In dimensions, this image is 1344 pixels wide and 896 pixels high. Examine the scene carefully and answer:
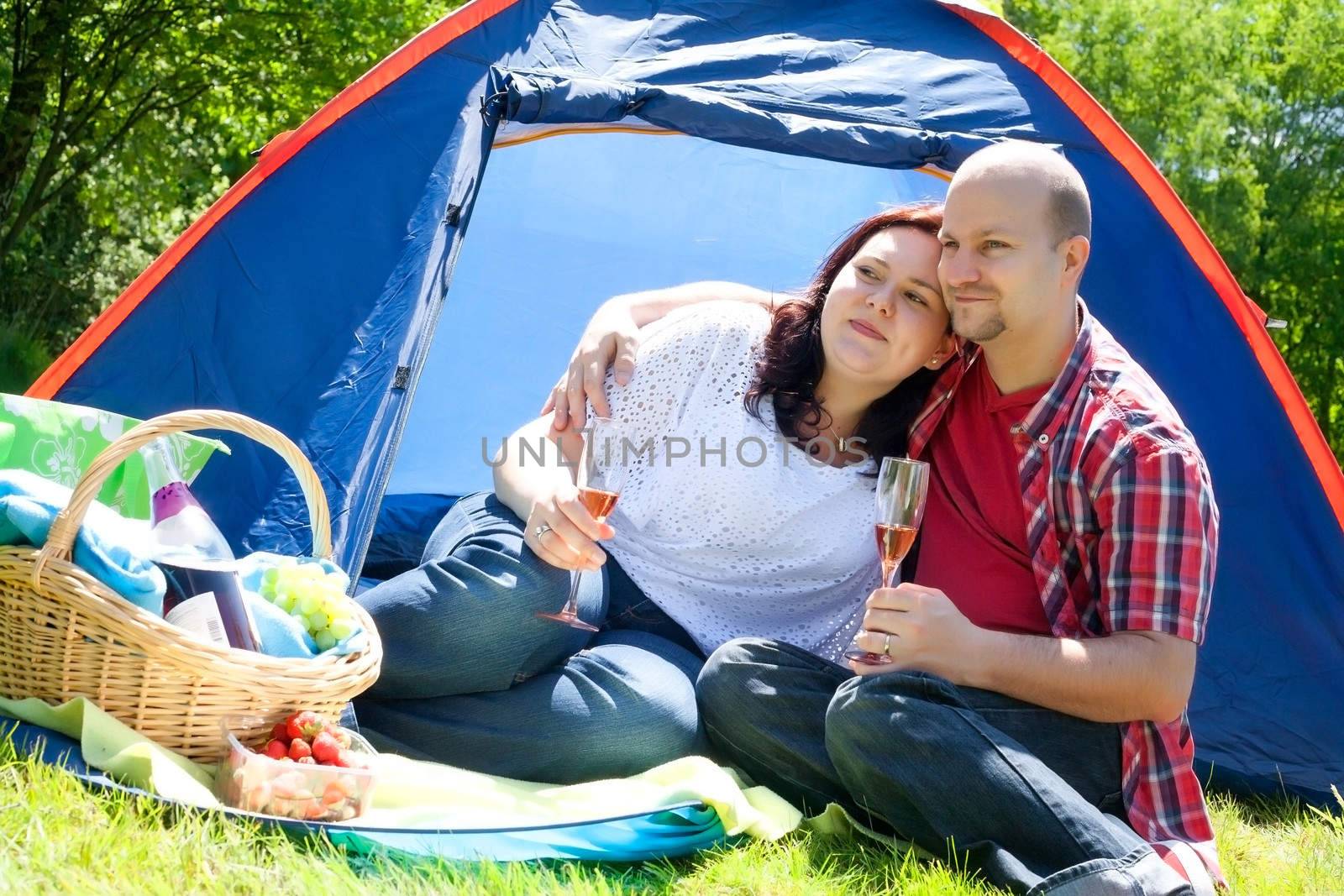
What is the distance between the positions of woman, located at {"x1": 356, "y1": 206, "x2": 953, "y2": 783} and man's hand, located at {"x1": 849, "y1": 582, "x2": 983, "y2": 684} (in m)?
0.44

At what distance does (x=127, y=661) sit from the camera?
177cm

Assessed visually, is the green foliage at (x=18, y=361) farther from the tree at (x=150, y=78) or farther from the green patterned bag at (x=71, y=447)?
the green patterned bag at (x=71, y=447)

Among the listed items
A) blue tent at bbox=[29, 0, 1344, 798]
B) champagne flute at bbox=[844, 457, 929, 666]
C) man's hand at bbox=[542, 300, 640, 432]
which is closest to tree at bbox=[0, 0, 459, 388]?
blue tent at bbox=[29, 0, 1344, 798]

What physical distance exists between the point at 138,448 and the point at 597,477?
0.65 meters

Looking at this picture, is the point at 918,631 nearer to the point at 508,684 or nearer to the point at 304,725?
the point at 508,684

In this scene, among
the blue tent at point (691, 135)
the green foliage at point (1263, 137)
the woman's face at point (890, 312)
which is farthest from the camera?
the green foliage at point (1263, 137)

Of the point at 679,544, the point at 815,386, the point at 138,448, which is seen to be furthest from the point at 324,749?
the point at 815,386

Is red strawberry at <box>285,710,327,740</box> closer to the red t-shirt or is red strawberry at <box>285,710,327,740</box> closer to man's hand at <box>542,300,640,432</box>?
man's hand at <box>542,300,640,432</box>

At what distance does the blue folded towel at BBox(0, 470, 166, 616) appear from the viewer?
1773mm

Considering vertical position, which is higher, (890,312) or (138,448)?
(890,312)

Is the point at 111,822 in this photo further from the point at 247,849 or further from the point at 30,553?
the point at 30,553

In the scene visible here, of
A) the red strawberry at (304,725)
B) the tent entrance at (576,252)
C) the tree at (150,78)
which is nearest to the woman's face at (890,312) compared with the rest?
the red strawberry at (304,725)

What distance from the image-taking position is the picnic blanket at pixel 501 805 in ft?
5.64

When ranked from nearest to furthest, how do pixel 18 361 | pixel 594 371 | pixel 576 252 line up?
pixel 594 371 < pixel 576 252 < pixel 18 361
